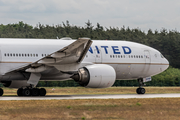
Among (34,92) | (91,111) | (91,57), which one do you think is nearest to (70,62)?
(91,57)

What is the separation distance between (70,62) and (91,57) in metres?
3.26

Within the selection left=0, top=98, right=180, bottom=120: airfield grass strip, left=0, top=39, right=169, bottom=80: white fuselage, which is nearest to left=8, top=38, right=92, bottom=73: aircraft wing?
left=0, top=39, right=169, bottom=80: white fuselage

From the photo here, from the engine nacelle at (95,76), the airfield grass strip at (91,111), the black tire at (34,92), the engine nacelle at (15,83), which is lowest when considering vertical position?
the airfield grass strip at (91,111)

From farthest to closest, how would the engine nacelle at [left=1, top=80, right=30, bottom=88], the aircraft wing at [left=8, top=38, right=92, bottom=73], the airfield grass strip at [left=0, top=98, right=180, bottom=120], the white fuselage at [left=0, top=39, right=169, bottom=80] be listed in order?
the engine nacelle at [left=1, top=80, right=30, bottom=88]
the white fuselage at [left=0, top=39, right=169, bottom=80]
the aircraft wing at [left=8, top=38, right=92, bottom=73]
the airfield grass strip at [left=0, top=98, right=180, bottom=120]

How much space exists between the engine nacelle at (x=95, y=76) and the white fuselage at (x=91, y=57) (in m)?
0.70

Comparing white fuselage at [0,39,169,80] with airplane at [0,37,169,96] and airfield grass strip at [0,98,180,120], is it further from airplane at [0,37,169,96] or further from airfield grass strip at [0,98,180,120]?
airfield grass strip at [0,98,180,120]

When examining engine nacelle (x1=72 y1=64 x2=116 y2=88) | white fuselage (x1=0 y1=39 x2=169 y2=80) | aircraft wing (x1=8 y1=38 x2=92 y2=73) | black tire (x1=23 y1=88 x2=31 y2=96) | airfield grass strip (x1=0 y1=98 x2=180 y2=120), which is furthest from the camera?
black tire (x1=23 y1=88 x2=31 y2=96)

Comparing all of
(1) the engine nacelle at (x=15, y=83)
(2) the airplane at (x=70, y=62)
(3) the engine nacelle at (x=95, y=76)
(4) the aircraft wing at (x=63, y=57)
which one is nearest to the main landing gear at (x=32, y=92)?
(2) the airplane at (x=70, y=62)

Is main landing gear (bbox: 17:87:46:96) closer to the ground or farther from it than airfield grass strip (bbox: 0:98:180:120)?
farther from it

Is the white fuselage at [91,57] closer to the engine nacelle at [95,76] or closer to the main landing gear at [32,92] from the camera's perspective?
the engine nacelle at [95,76]

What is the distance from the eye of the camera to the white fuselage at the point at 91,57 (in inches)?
898

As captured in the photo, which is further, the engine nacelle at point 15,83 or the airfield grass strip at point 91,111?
the engine nacelle at point 15,83

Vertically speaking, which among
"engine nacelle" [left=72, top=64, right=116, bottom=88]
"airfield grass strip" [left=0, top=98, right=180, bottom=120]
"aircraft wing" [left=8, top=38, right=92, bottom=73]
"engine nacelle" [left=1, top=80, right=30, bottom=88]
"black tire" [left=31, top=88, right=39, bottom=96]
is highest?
"aircraft wing" [left=8, top=38, right=92, bottom=73]

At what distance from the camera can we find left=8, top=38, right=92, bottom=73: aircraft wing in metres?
20.5
